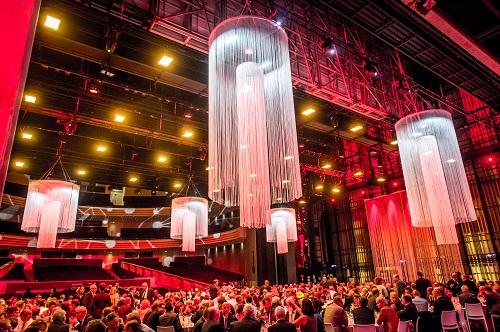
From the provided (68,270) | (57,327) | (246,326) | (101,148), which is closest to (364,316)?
(246,326)

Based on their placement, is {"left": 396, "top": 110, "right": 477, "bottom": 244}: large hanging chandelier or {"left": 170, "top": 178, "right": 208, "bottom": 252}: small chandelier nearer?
{"left": 396, "top": 110, "right": 477, "bottom": 244}: large hanging chandelier

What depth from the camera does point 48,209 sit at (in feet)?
23.7

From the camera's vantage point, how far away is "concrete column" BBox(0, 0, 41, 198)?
3.09 feet

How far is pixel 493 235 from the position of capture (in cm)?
1209

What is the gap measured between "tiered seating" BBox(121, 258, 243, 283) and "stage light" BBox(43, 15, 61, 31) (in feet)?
46.6

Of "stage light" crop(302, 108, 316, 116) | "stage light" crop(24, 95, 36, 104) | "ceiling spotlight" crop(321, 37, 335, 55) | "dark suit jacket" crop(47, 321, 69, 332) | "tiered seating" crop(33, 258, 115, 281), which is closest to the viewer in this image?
"dark suit jacket" crop(47, 321, 69, 332)

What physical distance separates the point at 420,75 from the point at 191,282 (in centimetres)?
1312

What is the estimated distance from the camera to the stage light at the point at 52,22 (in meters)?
5.83

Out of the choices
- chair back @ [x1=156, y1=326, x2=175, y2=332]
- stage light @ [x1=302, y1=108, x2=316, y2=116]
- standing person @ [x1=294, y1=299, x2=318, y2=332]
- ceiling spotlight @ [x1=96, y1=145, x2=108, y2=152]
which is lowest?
chair back @ [x1=156, y1=326, x2=175, y2=332]

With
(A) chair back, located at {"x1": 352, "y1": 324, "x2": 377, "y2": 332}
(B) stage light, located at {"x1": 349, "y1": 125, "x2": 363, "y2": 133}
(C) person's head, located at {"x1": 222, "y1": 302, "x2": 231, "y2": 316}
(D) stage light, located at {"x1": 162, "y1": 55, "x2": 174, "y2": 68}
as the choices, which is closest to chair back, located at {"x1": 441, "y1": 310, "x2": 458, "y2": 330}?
(A) chair back, located at {"x1": 352, "y1": 324, "x2": 377, "y2": 332}

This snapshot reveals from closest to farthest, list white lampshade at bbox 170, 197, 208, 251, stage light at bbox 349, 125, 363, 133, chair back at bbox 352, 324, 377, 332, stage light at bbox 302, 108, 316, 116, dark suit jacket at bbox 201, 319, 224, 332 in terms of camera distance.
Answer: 1. dark suit jacket at bbox 201, 319, 224, 332
2. chair back at bbox 352, 324, 377, 332
3. white lampshade at bbox 170, 197, 208, 251
4. stage light at bbox 302, 108, 316, 116
5. stage light at bbox 349, 125, 363, 133

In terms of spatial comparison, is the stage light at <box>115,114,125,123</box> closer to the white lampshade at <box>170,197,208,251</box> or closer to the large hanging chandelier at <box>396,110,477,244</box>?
the white lampshade at <box>170,197,208,251</box>

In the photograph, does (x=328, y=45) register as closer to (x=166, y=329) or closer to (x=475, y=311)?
(x=166, y=329)

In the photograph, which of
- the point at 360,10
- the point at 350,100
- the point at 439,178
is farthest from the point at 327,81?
the point at 439,178
